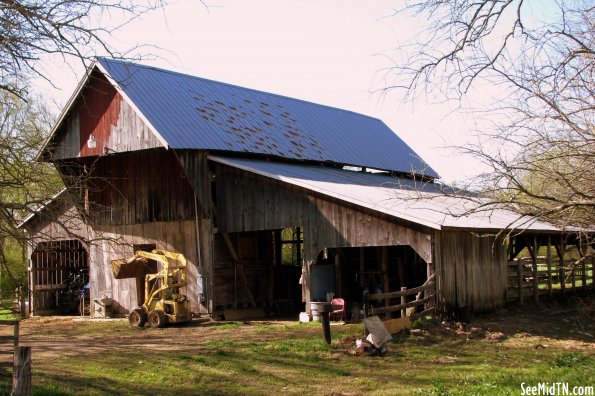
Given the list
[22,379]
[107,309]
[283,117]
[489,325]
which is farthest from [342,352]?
[283,117]

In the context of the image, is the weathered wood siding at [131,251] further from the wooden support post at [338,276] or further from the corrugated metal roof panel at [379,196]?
the wooden support post at [338,276]

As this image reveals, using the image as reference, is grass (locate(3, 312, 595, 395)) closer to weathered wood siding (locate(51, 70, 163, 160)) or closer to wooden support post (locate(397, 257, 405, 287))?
wooden support post (locate(397, 257, 405, 287))

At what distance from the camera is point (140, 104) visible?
20.8m

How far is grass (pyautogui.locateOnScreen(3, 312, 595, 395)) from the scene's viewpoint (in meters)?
11.2

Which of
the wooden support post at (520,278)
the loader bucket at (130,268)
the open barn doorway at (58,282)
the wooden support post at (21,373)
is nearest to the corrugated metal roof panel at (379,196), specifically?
the wooden support post at (520,278)

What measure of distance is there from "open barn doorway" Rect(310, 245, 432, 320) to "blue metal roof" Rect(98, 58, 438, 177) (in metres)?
3.13

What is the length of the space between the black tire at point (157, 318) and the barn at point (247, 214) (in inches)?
65.2

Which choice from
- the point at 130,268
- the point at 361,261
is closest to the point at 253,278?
the point at 361,261

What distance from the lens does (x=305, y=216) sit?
19.5m

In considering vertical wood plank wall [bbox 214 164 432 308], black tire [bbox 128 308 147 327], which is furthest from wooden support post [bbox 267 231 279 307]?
black tire [bbox 128 308 147 327]

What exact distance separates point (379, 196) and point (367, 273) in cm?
327

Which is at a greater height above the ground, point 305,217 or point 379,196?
point 379,196

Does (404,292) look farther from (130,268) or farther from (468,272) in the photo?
(130,268)

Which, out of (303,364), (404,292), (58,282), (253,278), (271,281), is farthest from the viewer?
(58,282)
